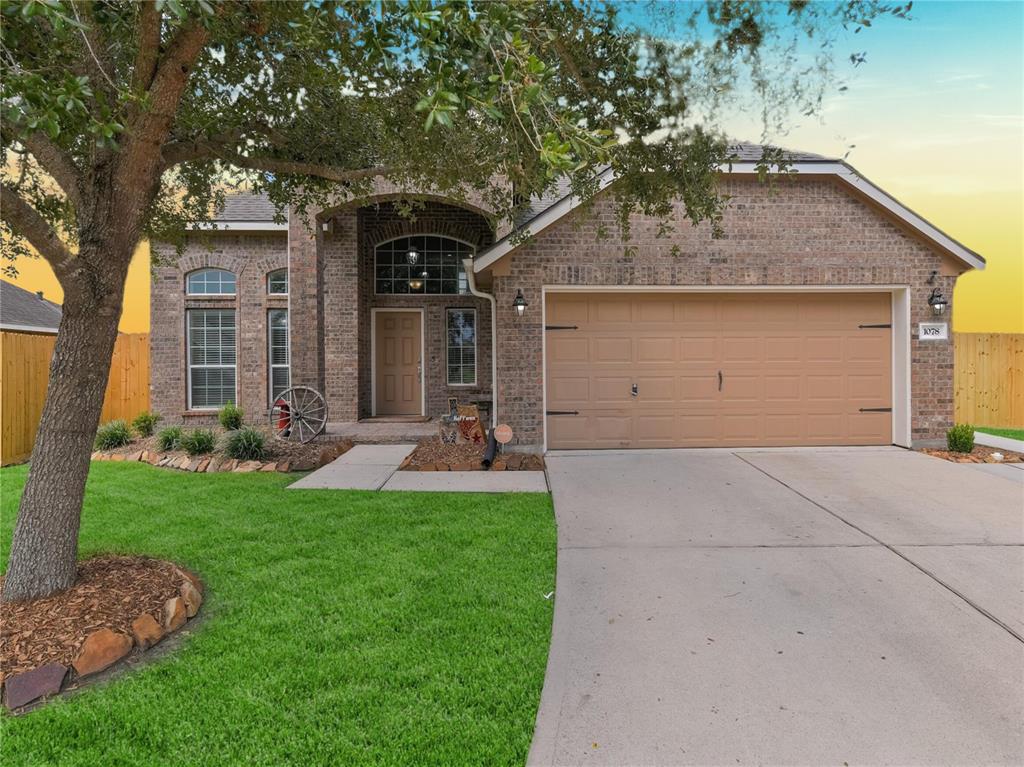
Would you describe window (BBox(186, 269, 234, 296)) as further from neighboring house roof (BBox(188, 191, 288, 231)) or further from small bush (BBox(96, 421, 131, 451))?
small bush (BBox(96, 421, 131, 451))

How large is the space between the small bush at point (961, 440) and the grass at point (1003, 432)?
372 cm

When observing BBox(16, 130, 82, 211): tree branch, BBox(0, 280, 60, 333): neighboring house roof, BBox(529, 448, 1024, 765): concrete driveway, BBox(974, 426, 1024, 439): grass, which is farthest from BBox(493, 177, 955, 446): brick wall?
BBox(0, 280, 60, 333): neighboring house roof

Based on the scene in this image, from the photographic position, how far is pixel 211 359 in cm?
1173

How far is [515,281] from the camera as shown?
26.2 feet

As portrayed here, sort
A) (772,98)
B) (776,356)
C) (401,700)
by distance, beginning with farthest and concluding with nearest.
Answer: (776,356)
(772,98)
(401,700)

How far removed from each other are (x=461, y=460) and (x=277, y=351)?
6.31 meters

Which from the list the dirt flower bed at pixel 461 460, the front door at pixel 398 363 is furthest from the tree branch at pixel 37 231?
the front door at pixel 398 363

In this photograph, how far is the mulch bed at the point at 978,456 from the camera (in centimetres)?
769

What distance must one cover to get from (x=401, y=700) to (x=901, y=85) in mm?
7027

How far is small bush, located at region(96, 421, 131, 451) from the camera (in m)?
8.77

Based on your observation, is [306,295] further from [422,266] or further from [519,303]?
[519,303]

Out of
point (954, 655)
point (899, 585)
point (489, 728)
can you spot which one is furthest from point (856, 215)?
point (489, 728)

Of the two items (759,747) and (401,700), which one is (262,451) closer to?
(401,700)

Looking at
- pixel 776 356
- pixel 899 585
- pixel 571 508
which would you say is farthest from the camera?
pixel 776 356
